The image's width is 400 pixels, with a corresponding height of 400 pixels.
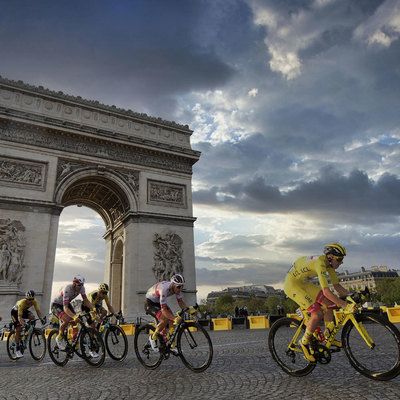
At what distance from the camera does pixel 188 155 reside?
2616 centimetres

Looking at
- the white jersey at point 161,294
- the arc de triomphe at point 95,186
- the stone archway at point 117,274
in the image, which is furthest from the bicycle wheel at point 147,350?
the stone archway at point 117,274

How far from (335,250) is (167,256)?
63.5 feet

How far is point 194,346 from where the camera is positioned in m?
5.65

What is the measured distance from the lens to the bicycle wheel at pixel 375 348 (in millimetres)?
3671

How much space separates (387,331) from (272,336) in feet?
6.26

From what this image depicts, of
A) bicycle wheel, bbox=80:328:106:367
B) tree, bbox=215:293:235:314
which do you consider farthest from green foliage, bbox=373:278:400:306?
bicycle wheel, bbox=80:328:106:367

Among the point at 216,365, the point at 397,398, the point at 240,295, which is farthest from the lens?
the point at 240,295

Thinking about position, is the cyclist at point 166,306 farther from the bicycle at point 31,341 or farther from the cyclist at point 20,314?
the cyclist at point 20,314

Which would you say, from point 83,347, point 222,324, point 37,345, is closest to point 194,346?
point 83,347

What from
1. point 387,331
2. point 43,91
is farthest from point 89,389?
point 43,91

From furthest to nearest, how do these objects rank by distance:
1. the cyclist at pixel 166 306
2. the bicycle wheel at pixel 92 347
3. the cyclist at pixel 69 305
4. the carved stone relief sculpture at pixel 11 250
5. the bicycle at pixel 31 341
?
1. the carved stone relief sculpture at pixel 11 250
2. the bicycle at pixel 31 341
3. the cyclist at pixel 69 305
4. the bicycle wheel at pixel 92 347
5. the cyclist at pixel 166 306

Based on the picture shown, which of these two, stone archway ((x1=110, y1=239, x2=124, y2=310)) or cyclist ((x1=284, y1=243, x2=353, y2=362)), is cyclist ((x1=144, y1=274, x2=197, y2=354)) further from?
stone archway ((x1=110, y1=239, x2=124, y2=310))

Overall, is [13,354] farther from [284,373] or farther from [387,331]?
[387,331]

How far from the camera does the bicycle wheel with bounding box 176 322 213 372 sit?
5289 mm
